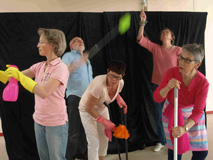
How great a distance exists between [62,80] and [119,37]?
156 centimetres

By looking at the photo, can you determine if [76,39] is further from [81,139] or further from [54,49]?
[81,139]

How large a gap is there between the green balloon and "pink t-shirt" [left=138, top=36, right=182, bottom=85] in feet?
0.94

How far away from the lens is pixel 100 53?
272cm

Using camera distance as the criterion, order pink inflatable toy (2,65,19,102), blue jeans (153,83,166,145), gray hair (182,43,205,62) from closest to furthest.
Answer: pink inflatable toy (2,65,19,102), gray hair (182,43,205,62), blue jeans (153,83,166,145)

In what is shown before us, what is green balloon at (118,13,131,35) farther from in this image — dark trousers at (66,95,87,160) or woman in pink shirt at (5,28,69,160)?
woman in pink shirt at (5,28,69,160)

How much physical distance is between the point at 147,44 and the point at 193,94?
130 centimetres

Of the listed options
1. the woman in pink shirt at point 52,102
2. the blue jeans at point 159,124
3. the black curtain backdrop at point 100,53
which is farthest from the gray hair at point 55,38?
the blue jeans at point 159,124

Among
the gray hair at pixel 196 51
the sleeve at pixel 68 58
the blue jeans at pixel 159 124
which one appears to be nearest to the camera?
the gray hair at pixel 196 51

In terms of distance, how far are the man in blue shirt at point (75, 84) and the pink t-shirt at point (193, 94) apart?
3.55 ft

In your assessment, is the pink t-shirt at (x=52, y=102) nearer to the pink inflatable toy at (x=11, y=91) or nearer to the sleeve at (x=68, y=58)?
the pink inflatable toy at (x=11, y=91)

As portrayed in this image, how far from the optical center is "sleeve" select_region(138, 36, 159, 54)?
2719 mm

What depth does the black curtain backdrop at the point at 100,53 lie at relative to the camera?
2.43 meters

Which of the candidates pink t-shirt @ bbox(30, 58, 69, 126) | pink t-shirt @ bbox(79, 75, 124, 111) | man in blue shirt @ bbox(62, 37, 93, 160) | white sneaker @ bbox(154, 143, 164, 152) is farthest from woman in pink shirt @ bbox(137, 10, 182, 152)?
pink t-shirt @ bbox(30, 58, 69, 126)

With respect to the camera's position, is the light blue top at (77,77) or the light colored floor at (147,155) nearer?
the light blue top at (77,77)
